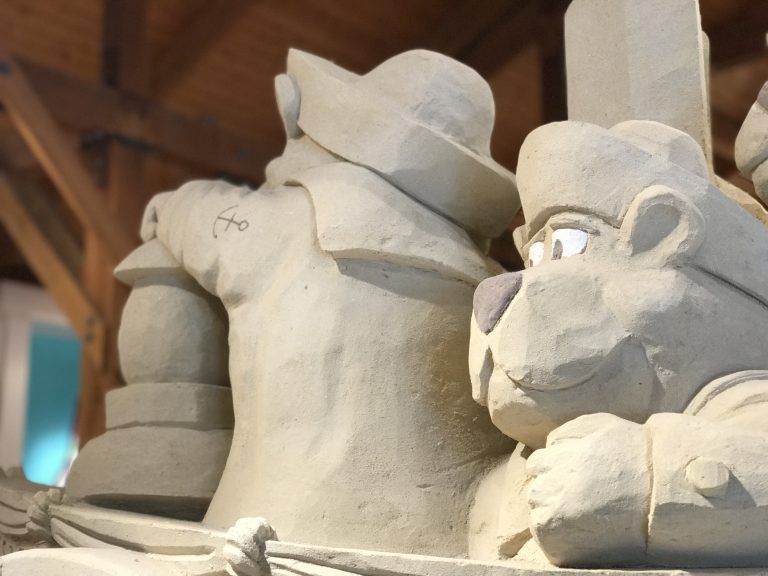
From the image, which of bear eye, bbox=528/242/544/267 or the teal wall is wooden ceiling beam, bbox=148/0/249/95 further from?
bear eye, bbox=528/242/544/267

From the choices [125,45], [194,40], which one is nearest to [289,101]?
[125,45]

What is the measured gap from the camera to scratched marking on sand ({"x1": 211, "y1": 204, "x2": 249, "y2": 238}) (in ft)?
Answer: 4.20

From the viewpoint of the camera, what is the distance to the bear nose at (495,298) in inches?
37.9

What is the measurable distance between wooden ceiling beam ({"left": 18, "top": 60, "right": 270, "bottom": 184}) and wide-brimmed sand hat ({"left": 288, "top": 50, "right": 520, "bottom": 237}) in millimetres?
2138

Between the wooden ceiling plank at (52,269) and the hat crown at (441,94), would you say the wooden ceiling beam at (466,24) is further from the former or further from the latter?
the hat crown at (441,94)

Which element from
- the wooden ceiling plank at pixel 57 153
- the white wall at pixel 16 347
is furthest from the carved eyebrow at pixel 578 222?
the white wall at pixel 16 347

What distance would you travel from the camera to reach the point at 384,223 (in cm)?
118

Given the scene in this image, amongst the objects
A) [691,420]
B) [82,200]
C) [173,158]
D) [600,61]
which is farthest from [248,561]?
[173,158]

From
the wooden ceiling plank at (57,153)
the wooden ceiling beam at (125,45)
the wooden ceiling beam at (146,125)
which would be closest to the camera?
the wooden ceiling plank at (57,153)

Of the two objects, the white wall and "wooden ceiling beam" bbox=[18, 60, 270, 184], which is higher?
"wooden ceiling beam" bbox=[18, 60, 270, 184]

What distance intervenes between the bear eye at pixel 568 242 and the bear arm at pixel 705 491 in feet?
0.76

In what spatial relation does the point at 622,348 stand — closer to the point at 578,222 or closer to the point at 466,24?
the point at 578,222

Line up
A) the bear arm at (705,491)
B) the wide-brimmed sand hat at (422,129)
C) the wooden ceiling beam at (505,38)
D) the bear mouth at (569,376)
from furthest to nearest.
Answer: the wooden ceiling beam at (505,38), the wide-brimmed sand hat at (422,129), the bear mouth at (569,376), the bear arm at (705,491)

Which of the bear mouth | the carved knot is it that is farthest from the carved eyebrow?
the carved knot
